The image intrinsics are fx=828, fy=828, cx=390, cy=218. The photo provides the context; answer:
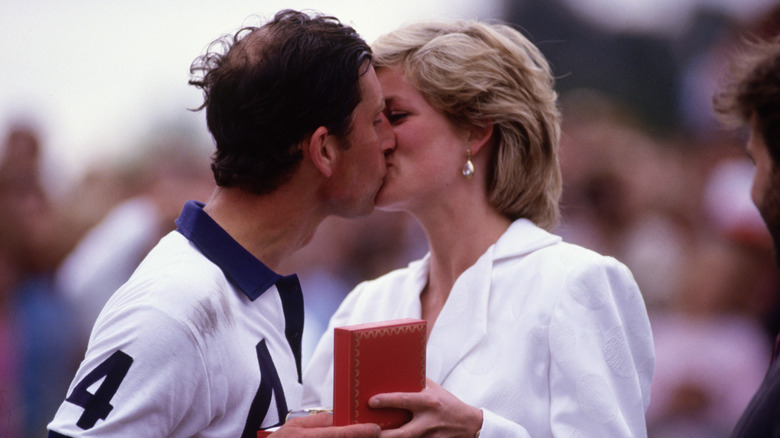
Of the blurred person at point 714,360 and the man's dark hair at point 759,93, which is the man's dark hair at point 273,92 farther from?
the blurred person at point 714,360

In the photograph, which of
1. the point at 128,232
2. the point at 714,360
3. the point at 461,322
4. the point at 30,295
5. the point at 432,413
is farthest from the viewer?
the point at 714,360

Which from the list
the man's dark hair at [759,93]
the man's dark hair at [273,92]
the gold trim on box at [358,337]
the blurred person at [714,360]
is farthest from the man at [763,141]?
the blurred person at [714,360]

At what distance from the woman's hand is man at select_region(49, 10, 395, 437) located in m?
0.09

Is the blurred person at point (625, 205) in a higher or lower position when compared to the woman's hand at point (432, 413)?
lower

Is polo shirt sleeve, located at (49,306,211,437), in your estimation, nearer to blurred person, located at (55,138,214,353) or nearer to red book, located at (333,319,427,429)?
red book, located at (333,319,427,429)

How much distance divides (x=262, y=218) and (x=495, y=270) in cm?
84

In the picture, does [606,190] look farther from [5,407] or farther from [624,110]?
[5,407]

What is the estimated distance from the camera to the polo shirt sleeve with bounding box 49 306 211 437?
6.39 feet

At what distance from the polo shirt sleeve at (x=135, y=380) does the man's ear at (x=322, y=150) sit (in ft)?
2.25

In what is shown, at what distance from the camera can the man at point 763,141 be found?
71.6 inches

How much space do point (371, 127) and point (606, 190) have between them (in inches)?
133

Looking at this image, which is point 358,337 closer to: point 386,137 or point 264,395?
point 264,395

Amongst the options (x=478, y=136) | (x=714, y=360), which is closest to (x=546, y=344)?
(x=478, y=136)

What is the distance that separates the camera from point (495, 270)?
2820mm
